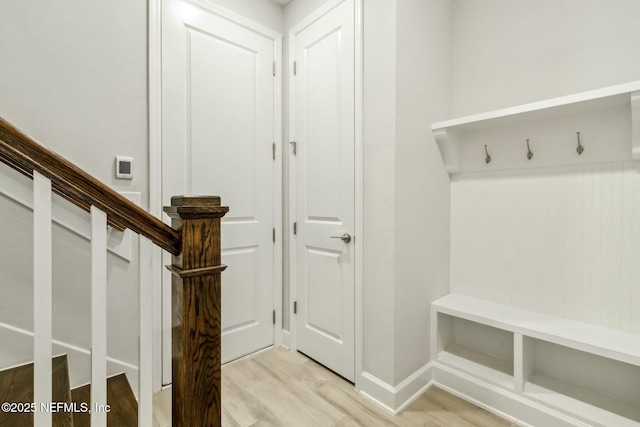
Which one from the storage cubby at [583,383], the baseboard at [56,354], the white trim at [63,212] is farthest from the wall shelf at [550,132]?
the baseboard at [56,354]

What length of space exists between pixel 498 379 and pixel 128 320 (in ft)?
6.71

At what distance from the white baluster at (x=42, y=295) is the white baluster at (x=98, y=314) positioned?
0.26 feet

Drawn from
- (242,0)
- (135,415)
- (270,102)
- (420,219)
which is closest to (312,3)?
(242,0)

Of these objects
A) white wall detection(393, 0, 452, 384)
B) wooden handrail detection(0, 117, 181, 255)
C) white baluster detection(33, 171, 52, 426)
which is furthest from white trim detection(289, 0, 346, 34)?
white baluster detection(33, 171, 52, 426)

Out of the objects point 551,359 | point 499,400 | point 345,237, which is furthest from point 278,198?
point 551,359

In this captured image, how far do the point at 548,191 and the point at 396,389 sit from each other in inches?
53.5

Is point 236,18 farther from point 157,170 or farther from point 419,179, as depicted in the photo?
point 419,179

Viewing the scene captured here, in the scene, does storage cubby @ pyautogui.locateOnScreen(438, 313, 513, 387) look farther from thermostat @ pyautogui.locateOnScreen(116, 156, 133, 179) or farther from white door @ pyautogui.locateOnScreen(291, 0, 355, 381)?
thermostat @ pyautogui.locateOnScreen(116, 156, 133, 179)

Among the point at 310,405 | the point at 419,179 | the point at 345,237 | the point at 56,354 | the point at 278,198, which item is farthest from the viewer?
the point at 278,198

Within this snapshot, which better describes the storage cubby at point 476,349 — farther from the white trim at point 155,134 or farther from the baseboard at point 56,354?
the baseboard at point 56,354

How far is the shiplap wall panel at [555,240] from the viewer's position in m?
1.51

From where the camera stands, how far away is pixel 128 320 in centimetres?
174

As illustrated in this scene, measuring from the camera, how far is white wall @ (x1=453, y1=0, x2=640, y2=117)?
150 centimetres

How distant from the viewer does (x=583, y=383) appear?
1631 mm
